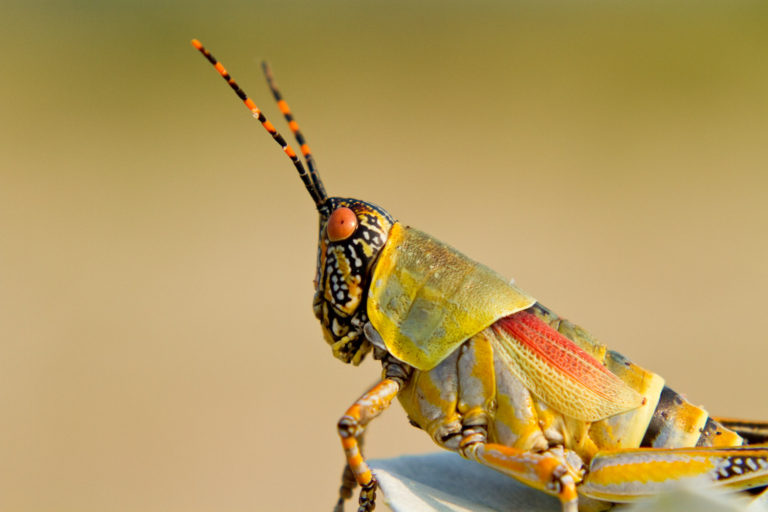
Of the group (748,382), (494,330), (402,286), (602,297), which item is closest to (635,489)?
(494,330)

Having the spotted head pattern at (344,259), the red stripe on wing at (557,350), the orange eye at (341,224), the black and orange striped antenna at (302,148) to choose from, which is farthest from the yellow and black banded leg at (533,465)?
the black and orange striped antenna at (302,148)

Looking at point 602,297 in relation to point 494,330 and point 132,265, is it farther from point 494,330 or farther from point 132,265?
point 494,330

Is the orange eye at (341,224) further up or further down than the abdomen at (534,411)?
further up

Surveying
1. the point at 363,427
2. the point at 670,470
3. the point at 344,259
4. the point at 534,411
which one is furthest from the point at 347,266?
the point at 670,470

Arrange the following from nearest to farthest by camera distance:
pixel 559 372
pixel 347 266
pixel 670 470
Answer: pixel 670 470 < pixel 559 372 < pixel 347 266

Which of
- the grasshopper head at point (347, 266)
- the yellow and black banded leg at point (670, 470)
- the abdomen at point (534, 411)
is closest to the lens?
the yellow and black banded leg at point (670, 470)

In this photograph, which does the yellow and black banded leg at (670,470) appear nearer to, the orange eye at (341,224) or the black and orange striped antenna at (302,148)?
the orange eye at (341,224)

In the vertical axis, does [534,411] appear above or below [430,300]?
below

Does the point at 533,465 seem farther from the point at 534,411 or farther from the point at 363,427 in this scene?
the point at 363,427
